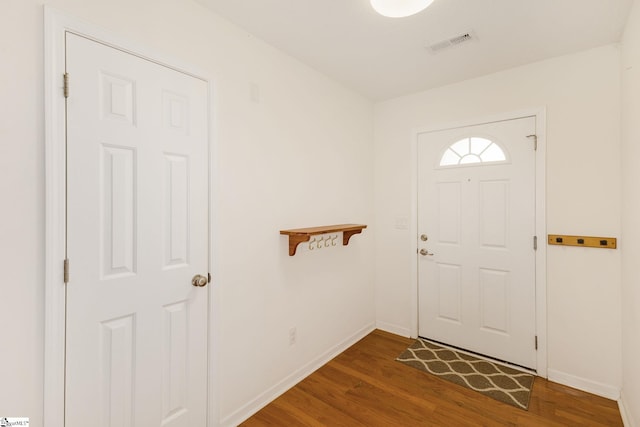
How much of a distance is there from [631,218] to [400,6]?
5.98 ft

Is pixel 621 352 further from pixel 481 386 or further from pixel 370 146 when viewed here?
pixel 370 146

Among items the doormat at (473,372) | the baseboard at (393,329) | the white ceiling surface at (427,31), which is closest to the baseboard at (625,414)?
the doormat at (473,372)

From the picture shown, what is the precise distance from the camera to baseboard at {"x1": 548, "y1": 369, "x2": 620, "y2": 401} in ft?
7.00

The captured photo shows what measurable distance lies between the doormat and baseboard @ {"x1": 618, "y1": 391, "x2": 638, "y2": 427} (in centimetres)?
49

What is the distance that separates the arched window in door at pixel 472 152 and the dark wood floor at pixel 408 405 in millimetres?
1848

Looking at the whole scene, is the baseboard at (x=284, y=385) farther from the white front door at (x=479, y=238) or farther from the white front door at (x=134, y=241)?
the white front door at (x=479, y=238)

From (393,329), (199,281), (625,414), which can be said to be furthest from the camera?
(393,329)

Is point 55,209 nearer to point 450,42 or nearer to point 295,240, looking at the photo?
point 295,240

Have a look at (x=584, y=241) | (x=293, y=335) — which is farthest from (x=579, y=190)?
(x=293, y=335)

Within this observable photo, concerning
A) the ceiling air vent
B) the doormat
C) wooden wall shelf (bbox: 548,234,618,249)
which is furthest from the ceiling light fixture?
the doormat

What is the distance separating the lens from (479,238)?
2725mm

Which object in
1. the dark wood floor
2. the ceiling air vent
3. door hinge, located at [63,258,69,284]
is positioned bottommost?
the dark wood floor

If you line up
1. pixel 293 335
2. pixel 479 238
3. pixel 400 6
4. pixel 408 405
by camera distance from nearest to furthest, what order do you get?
pixel 400 6 → pixel 408 405 → pixel 293 335 → pixel 479 238

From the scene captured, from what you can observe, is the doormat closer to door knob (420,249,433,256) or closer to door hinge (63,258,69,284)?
door knob (420,249,433,256)
